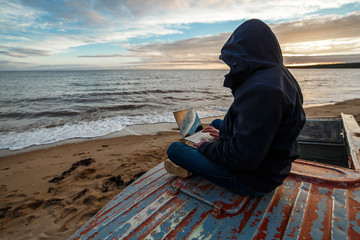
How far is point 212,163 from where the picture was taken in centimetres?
208

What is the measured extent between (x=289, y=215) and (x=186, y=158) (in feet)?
3.68

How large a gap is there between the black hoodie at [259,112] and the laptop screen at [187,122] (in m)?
1.35

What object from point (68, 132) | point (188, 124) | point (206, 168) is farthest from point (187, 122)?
point (68, 132)

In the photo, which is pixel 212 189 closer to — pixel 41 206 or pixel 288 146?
pixel 288 146

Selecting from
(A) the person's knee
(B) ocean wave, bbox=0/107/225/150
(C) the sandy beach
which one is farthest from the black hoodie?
(B) ocean wave, bbox=0/107/225/150

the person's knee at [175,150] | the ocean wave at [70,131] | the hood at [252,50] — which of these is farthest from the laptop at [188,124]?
the ocean wave at [70,131]

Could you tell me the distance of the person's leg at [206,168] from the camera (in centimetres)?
198

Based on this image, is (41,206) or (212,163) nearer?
(212,163)

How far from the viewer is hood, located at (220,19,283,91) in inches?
64.2

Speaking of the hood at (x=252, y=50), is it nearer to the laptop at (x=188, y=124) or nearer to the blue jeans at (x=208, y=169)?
the blue jeans at (x=208, y=169)

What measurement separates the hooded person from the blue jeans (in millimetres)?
10

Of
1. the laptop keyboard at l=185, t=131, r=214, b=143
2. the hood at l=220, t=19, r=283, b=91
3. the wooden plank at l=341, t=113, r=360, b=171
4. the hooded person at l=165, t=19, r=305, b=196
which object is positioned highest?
the hood at l=220, t=19, r=283, b=91

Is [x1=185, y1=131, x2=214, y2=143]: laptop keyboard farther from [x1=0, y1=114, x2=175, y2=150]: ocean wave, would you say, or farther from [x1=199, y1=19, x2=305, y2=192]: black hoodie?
[x1=0, y1=114, x2=175, y2=150]: ocean wave

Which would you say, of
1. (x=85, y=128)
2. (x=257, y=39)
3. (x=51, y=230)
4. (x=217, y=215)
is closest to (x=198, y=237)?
(x=217, y=215)
